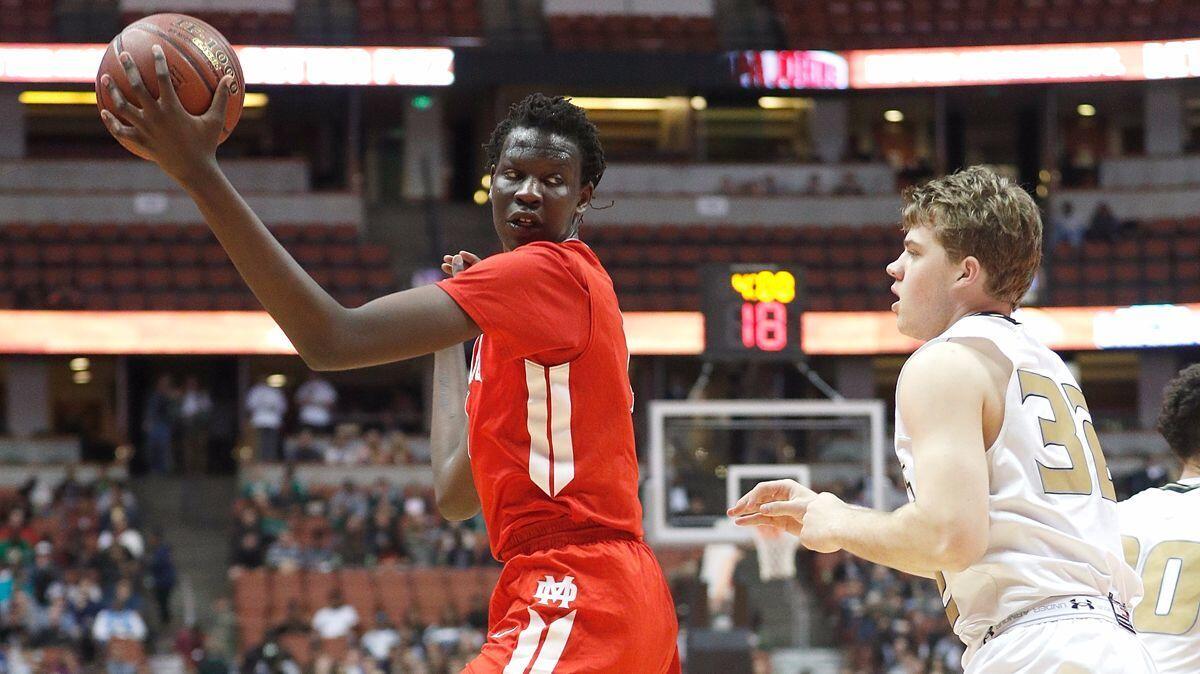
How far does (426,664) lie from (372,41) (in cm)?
1114

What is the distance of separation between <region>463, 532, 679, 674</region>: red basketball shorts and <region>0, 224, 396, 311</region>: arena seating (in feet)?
55.7

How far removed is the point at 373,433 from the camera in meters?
19.3

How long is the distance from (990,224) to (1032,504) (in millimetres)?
533

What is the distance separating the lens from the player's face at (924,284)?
291cm

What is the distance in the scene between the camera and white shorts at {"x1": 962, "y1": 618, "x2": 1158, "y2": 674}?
2.71 m

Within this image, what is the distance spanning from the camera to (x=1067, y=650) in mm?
2709

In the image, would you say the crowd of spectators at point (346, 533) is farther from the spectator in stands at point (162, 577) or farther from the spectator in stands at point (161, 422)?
the spectator in stands at point (161, 422)

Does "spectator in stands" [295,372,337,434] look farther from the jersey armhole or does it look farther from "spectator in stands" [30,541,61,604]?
the jersey armhole

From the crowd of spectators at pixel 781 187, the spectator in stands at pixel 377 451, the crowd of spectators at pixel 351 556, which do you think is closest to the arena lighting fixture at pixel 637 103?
the crowd of spectators at pixel 781 187

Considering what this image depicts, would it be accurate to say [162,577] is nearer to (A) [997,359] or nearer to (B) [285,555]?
(B) [285,555]

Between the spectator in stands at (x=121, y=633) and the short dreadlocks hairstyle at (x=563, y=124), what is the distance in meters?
11.8

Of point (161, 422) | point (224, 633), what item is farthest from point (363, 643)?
→ point (161, 422)

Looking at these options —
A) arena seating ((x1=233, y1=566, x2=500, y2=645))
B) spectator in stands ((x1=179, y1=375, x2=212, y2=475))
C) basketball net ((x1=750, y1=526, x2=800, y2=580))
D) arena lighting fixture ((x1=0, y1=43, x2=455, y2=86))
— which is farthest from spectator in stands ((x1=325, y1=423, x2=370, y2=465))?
basketball net ((x1=750, y1=526, x2=800, y2=580))

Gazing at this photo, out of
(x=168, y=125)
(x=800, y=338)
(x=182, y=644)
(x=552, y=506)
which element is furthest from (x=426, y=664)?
(x=168, y=125)
